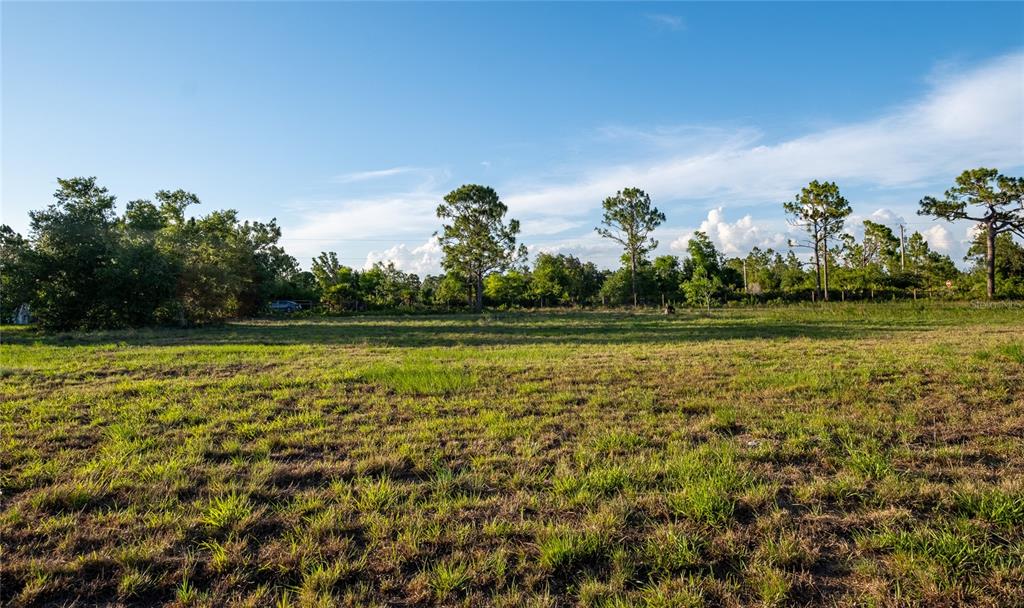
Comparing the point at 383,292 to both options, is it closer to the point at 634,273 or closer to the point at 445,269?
the point at 445,269

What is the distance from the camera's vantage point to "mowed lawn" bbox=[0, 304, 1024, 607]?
2.61 metres

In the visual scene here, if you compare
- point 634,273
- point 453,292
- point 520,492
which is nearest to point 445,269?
point 453,292

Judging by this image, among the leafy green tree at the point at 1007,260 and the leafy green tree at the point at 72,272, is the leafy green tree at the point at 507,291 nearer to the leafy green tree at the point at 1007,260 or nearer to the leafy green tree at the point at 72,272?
the leafy green tree at the point at 72,272

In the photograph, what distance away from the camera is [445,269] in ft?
136

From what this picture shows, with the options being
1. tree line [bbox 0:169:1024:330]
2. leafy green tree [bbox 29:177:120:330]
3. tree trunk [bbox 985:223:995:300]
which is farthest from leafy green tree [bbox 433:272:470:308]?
tree trunk [bbox 985:223:995:300]

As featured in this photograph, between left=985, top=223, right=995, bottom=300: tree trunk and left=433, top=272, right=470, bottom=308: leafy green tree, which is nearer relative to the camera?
left=985, top=223, right=995, bottom=300: tree trunk

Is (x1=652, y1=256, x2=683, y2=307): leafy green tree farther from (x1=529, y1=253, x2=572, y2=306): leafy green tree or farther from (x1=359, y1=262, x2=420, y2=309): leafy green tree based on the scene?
(x1=359, y1=262, x2=420, y2=309): leafy green tree

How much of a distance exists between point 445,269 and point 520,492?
38.6 m

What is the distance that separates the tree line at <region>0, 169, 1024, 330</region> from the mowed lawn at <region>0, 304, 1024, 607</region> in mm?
18335

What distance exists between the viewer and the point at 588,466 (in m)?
4.16

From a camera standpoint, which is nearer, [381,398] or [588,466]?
[588,466]

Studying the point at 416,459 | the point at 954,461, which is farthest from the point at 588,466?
the point at 954,461

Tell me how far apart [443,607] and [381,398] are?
4642mm

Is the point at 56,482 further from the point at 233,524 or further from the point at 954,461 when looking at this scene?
the point at 954,461
